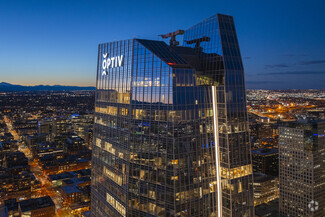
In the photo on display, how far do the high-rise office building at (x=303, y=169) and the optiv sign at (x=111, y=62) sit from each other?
113 metres

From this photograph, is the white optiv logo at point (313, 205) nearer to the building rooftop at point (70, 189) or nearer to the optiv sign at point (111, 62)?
the optiv sign at point (111, 62)

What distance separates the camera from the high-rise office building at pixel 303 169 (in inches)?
5187

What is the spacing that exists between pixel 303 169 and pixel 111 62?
119 m

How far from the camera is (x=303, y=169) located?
441 feet

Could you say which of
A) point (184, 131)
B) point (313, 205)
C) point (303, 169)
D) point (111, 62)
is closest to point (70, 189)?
point (111, 62)

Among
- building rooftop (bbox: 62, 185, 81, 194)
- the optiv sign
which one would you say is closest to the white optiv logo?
the optiv sign

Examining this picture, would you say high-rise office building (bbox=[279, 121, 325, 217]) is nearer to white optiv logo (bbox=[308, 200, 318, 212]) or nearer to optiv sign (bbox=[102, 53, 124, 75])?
white optiv logo (bbox=[308, 200, 318, 212])

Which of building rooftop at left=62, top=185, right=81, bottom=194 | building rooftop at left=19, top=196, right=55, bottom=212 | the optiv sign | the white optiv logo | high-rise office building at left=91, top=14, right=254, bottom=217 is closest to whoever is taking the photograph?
high-rise office building at left=91, top=14, right=254, bottom=217

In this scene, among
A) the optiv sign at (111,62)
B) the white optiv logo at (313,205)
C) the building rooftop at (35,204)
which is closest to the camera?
the optiv sign at (111,62)

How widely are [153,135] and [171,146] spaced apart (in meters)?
4.08

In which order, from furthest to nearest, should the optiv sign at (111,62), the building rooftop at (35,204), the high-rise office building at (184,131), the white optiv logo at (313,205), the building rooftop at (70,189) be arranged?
the building rooftop at (70,189), the building rooftop at (35,204), the white optiv logo at (313,205), the optiv sign at (111,62), the high-rise office building at (184,131)

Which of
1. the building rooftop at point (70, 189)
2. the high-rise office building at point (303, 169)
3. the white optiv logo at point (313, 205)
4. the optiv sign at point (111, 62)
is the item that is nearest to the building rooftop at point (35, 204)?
the building rooftop at point (70, 189)

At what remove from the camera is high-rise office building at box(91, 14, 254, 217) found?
45688mm

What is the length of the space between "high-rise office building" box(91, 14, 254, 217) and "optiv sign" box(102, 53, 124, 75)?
4.85 ft
